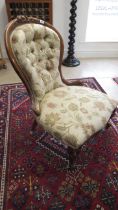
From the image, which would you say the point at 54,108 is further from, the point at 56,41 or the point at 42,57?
the point at 56,41

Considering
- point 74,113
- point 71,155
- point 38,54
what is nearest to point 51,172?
point 71,155

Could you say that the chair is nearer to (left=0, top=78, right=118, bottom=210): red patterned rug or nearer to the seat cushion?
the seat cushion

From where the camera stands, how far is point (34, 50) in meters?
1.25

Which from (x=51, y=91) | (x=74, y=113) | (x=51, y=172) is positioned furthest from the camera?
(x=51, y=91)

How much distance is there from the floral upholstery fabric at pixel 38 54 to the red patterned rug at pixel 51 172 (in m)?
0.43

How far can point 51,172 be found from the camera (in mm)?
1303

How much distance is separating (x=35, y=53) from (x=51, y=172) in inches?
34.9

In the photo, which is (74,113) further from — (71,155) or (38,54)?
(38,54)

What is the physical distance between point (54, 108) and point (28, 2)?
172cm

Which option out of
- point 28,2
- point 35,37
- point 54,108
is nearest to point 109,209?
point 54,108

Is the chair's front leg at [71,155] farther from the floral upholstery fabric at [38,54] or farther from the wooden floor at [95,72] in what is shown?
the wooden floor at [95,72]

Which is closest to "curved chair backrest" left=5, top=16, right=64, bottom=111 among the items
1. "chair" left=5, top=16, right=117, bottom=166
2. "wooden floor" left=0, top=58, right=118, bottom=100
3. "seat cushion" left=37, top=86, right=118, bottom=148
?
"chair" left=5, top=16, right=117, bottom=166

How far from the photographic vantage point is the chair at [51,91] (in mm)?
1094

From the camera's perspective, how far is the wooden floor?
2305 mm
